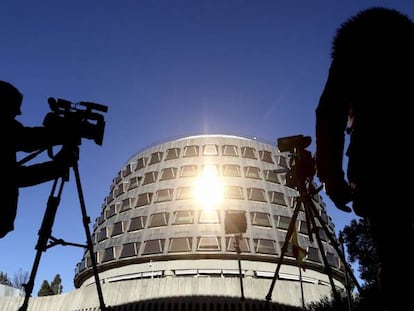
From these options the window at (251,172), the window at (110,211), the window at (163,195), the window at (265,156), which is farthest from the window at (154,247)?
the window at (265,156)

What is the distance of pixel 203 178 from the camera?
41.5m

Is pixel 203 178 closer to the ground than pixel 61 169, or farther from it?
farther from it

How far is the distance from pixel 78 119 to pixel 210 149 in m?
40.8

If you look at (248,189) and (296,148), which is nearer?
(296,148)

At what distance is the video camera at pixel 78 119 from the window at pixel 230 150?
39.8 metres

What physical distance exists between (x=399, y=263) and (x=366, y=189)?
490 mm

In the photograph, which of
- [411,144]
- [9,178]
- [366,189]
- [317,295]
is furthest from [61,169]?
[317,295]

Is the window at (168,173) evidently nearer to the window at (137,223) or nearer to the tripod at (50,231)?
the window at (137,223)

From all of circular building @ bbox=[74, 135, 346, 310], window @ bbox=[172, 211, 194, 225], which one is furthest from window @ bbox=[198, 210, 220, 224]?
window @ bbox=[172, 211, 194, 225]

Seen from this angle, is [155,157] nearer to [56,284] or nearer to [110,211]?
[110,211]

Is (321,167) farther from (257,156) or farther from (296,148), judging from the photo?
(257,156)

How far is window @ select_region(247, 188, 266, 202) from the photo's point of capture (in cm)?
3994

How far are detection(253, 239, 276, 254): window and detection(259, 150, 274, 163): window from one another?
41.2 feet

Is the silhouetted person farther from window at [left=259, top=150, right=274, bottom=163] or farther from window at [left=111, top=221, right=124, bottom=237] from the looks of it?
window at [left=259, top=150, right=274, bottom=163]
